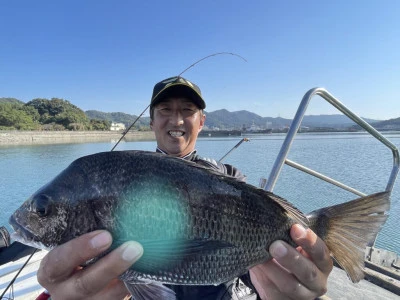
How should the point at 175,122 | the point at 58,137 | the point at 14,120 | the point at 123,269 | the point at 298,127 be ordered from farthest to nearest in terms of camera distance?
the point at 14,120, the point at 58,137, the point at 175,122, the point at 298,127, the point at 123,269

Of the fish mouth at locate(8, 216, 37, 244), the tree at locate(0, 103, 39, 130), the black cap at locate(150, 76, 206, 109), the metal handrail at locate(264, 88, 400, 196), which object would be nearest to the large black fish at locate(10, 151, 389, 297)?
the fish mouth at locate(8, 216, 37, 244)

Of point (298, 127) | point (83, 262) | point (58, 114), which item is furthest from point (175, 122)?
point (58, 114)

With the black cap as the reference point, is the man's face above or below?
below

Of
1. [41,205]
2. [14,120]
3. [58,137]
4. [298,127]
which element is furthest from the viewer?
[14,120]

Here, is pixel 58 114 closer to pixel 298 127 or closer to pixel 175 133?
pixel 175 133

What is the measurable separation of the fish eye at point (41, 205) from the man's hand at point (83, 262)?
24 cm

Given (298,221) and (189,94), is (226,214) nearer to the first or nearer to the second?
(298,221)

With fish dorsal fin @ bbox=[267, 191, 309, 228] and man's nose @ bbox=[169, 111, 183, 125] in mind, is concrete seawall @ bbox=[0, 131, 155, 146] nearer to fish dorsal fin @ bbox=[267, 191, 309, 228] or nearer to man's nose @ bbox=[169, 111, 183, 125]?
man's nose @ bbox=[169, 111, 183, 125]

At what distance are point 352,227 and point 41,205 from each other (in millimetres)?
1861

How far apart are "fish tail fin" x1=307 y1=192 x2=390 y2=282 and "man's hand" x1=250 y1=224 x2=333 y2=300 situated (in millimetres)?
106

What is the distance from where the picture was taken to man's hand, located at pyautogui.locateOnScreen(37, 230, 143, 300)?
1.39m

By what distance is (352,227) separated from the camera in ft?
5.45

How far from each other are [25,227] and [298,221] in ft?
5.26

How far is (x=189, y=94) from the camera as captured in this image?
115 inches
